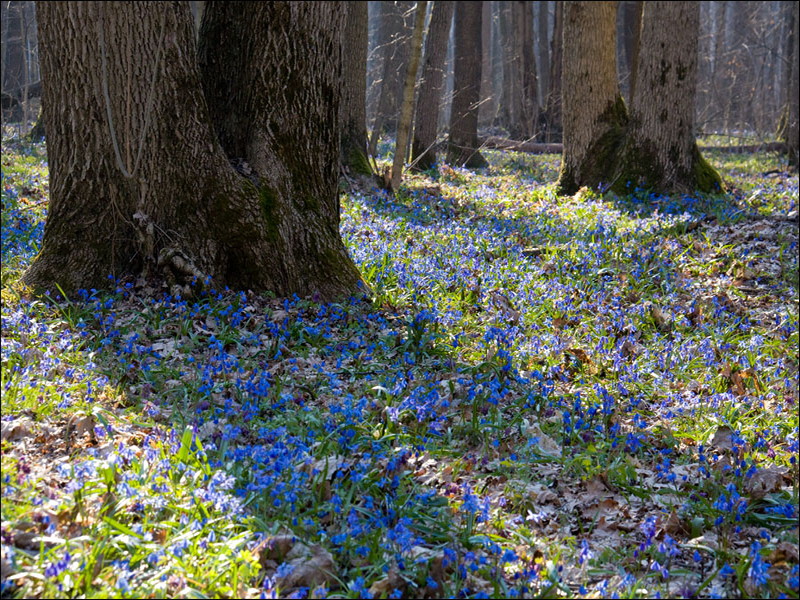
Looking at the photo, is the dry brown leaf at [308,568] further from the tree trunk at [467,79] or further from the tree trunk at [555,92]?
the tree trunk at [555,92]

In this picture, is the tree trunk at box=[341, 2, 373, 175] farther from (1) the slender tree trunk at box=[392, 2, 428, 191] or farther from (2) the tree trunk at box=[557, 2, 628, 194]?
Answer: (2) the tree trunk at box=[557, 2, 628, 194]

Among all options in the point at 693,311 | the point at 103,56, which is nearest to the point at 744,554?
the point at 693,311

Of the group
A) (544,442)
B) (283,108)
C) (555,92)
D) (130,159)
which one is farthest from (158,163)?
(555,92)

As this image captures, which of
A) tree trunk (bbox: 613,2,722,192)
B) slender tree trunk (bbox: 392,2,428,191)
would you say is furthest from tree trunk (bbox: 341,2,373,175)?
tree trunk (bbox: 613,2,722,192)

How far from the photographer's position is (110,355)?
4434mm

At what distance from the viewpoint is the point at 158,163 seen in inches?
197

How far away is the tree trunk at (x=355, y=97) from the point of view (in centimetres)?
1075

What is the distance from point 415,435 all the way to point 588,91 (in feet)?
27.6

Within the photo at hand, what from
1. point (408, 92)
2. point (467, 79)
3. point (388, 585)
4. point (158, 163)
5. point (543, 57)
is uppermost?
point (543, 57)

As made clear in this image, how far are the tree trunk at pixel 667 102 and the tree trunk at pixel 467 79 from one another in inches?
231

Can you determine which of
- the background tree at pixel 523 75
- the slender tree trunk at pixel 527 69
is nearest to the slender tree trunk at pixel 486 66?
the background tree at pixel 523 75

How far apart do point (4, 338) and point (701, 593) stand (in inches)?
148

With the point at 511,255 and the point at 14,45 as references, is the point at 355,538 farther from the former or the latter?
the point at 14,45

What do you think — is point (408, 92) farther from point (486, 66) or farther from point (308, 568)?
point (486, 66)
